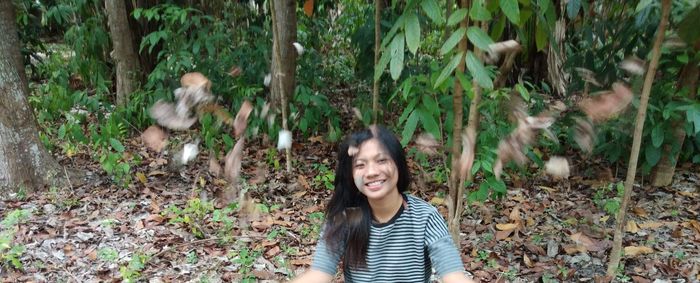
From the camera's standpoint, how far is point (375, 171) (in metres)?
1.61

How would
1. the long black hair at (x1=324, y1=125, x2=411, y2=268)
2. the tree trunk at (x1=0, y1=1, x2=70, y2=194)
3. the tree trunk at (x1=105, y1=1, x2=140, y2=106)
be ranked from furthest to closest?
the tree trunk at (x1=105, y1=1, x2=140, y2=106), the tree trunk at (x1=0, y1=1, x2=70, y2=194), the long black hair at (x1=324, y1=125, x2=411, y2=268)

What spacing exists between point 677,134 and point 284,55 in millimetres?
2744

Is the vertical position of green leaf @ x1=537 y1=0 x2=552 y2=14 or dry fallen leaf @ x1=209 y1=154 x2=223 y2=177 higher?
green leaf @ x1=537 y1=0 x2=552 y2=14

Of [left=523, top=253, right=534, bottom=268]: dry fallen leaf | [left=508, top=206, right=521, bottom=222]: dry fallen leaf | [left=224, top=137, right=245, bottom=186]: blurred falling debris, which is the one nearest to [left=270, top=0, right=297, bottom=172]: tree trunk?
[left=224, top=137, right=245, bottom=186]: blurred falling debris

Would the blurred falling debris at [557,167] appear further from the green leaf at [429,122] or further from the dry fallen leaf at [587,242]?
the green leaf at [429,122]

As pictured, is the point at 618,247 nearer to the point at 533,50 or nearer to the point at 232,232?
the point at 232,232

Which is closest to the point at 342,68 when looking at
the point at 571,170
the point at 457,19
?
the point at 571,170

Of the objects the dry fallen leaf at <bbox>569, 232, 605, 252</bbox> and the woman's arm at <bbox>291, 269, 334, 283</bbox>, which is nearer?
the woman's arm at <bbox>291, 269, 334, 283</bbox>

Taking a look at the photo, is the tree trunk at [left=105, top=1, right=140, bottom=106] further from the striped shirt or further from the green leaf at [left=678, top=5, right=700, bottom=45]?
the green leaf at [left=678, top=5, right=700, bottom=45]

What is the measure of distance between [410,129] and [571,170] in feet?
6.63

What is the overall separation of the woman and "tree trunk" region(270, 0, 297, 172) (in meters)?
2.30

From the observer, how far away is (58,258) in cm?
289

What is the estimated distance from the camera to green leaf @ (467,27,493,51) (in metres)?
1.64

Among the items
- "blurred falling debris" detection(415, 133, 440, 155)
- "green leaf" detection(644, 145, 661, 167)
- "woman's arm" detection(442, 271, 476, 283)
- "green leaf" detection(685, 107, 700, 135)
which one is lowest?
"woman's arm" detection(442, 271, 476, 283)
